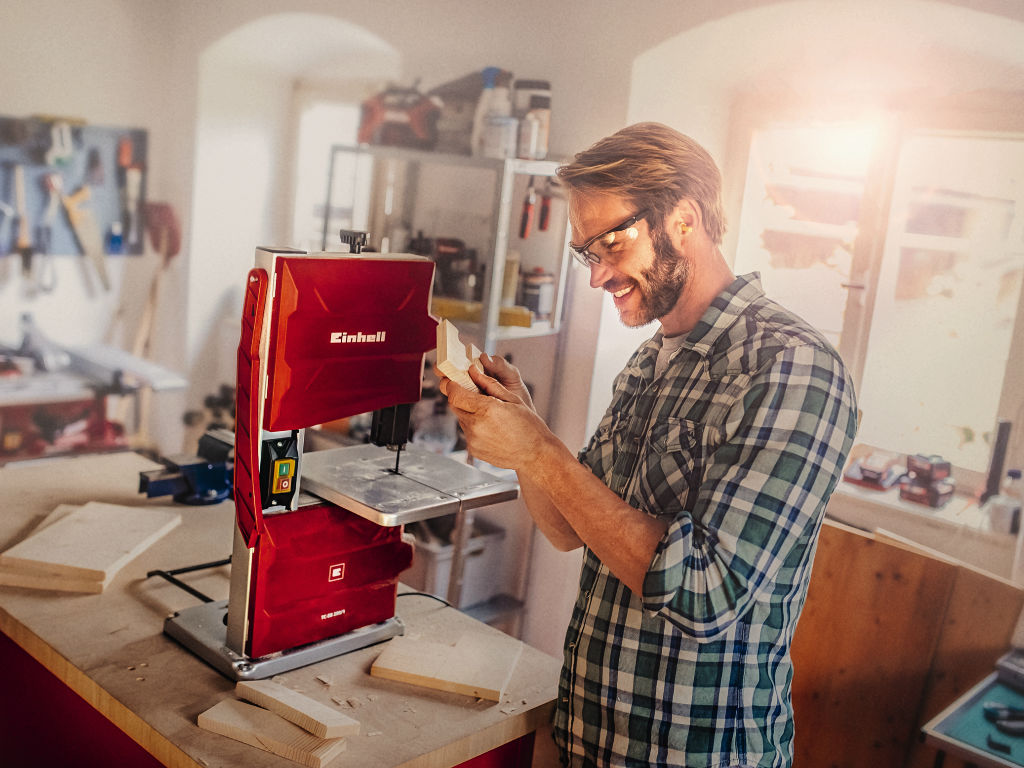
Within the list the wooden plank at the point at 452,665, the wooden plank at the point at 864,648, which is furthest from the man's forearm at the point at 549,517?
the wooden plank at the point at 864,648

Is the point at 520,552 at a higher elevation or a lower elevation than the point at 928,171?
lower

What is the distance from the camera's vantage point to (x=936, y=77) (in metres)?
2.63

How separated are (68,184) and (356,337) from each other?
3321 millimetres

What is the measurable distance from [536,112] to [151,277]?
8.26 ft

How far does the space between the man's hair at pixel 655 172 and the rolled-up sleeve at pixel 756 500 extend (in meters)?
0.32

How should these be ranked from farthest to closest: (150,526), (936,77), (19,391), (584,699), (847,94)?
(19,391)
(847,94)
(936,77)
(150,526)
(584,699)

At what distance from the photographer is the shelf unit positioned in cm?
284

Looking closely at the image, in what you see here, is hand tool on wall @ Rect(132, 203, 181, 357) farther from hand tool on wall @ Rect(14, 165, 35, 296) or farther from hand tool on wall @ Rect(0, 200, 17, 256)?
hand tool on wall @ Rect(0, 200, 17, 256)

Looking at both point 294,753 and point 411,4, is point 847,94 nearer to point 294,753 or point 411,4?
point 411,4

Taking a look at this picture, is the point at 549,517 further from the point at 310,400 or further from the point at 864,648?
the point at 864,648

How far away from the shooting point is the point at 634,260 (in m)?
1.49

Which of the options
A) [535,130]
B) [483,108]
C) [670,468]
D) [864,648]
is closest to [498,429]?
[670,468]

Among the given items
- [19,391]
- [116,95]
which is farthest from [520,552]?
[116,95]

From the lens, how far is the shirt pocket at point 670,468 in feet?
4.61
